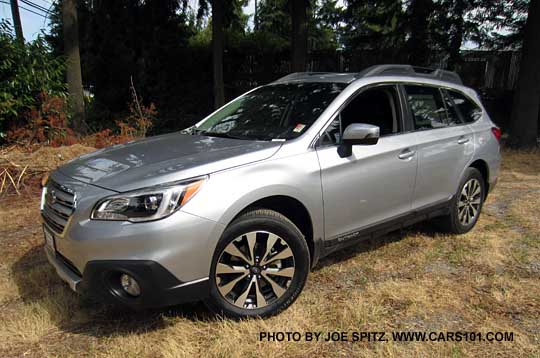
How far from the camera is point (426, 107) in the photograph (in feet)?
13.7

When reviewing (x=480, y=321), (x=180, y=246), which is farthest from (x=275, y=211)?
(x=480, y=321)

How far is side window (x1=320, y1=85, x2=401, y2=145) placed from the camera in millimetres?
3451

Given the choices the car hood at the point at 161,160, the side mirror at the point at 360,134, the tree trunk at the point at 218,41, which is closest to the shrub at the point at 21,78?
the tree trunk at the point at 218,41

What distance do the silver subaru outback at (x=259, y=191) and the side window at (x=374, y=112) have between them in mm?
13

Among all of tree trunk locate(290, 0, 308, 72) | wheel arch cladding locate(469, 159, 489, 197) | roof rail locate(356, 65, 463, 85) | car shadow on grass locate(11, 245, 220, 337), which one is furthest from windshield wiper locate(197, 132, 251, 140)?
tree trunk locate(290, 0, 308, 72)

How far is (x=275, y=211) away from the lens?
3.05 metres

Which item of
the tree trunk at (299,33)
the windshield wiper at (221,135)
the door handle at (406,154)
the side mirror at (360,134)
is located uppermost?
the tree trunk at (299,33)

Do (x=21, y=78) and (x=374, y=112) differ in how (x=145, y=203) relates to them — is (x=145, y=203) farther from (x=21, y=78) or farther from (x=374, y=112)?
(x=21, y=78)

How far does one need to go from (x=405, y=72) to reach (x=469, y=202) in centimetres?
163

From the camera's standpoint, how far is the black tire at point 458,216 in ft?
14.6

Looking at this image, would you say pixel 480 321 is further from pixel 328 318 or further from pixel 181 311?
pixel 181 311

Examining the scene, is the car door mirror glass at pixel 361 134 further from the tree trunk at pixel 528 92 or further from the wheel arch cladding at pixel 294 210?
the tree trunk at pixel 528 92

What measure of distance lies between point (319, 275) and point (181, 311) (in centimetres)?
125

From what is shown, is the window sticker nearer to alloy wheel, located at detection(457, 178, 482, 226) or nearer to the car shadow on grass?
the car shadow on grass
